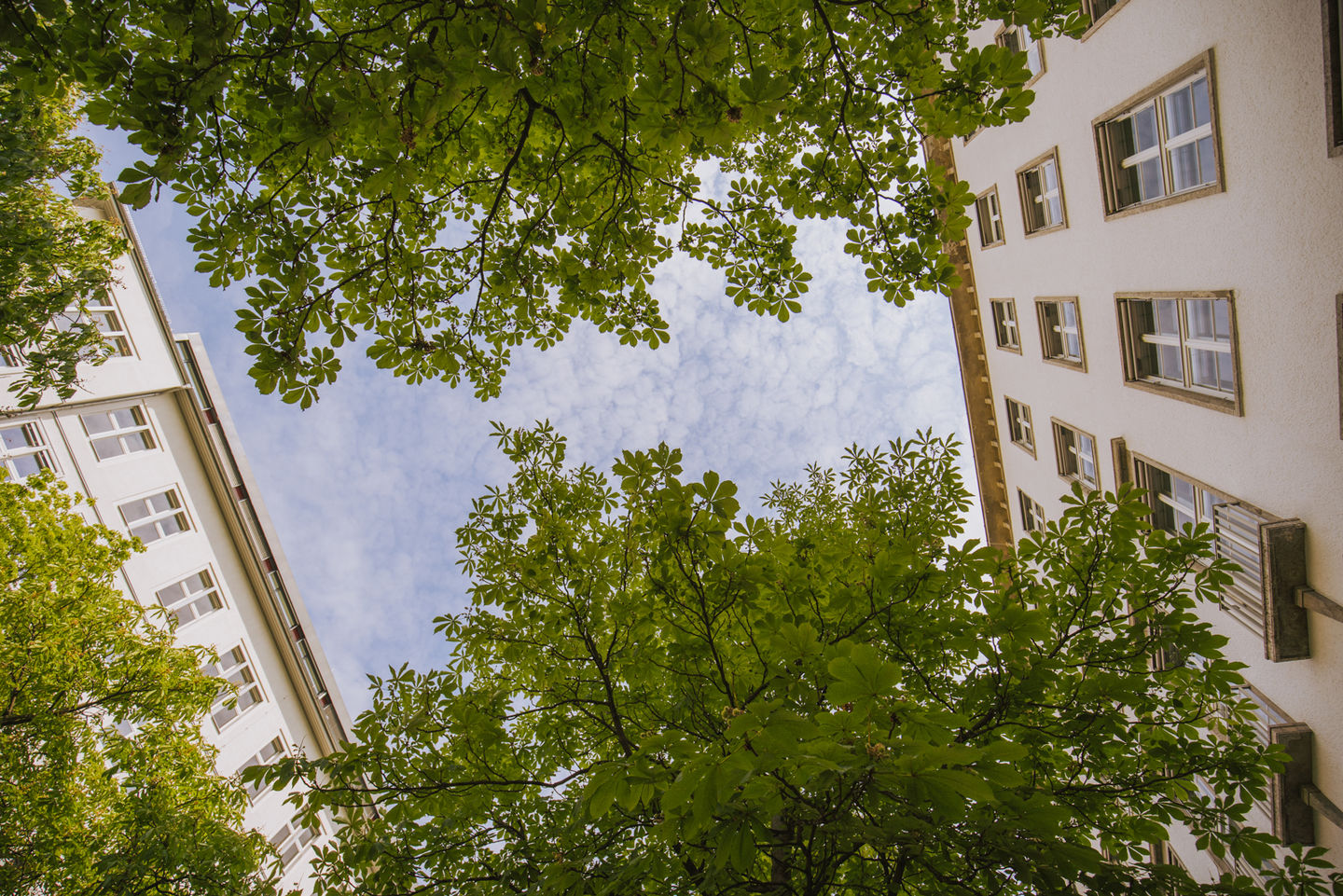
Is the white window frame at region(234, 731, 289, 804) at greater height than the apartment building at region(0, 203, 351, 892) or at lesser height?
lesser

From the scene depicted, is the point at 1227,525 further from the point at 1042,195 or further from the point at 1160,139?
the point at 1042,195

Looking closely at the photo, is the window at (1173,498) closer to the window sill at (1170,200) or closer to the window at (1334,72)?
the window sill at (1170,200)

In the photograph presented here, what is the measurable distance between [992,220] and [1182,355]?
8.24 metres

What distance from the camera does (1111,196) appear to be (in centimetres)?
1000

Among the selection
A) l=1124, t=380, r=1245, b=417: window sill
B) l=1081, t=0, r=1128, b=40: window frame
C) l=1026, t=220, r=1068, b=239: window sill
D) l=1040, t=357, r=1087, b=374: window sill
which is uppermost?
l=1081, t=0, r=1128, b=40: window frame

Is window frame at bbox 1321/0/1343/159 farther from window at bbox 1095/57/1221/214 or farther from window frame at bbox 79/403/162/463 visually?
window frame at bbox 79/403/162/463

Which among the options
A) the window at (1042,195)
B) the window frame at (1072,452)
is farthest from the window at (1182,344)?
the window at (1042,195)

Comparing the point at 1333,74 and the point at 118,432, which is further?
the point at 118,432

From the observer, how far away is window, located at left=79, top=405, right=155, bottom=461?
17109 mm

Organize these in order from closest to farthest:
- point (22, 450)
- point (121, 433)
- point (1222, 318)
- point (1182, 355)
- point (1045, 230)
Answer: point (1222, 318), point (1182, 355), point (1045, 230), point (22, 450), point (121, 433)

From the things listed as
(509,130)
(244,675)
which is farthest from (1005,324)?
(244,675)

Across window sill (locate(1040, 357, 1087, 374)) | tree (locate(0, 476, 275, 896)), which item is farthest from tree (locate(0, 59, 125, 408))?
window sill (locate(1040, 357, 1087, 374))

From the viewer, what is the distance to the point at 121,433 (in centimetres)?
1803

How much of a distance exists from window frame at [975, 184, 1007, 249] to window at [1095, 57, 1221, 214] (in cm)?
504
